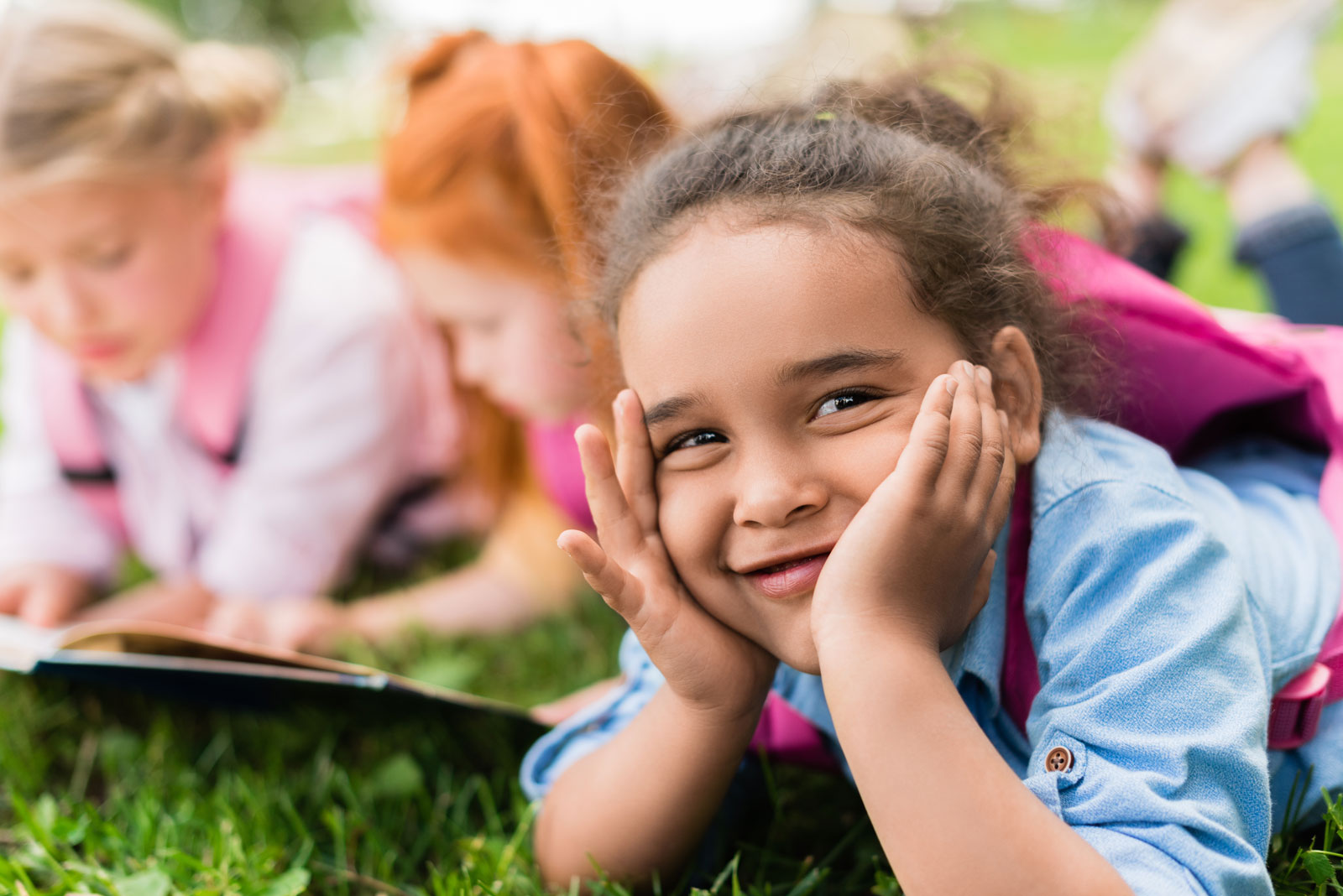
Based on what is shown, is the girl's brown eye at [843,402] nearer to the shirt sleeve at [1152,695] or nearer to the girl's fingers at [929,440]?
the girl's fingers at [929,440]

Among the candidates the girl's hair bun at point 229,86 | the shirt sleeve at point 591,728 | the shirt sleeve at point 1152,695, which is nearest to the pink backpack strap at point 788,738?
the shirt sleeve at point 591,728

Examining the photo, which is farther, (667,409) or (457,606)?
(457,606)

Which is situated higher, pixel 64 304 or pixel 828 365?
pixel 828 365

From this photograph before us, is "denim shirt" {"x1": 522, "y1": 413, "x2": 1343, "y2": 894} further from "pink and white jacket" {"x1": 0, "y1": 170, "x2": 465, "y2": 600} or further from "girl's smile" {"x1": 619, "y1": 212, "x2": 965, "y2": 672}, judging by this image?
"pink and white jacket" {"x1": 0, "y1": 170, "x2": 465, "y2": 600}

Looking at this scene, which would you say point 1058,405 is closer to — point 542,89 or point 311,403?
point 542,89

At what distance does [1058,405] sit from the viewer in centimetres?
119

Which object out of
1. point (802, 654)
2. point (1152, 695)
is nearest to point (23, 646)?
point (802, 654)

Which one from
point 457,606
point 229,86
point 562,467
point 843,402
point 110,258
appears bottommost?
point 457,606

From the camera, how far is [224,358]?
2.28 metres

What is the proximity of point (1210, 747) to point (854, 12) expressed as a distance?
167cm

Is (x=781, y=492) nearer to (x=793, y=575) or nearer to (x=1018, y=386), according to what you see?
(x=793, y=575)

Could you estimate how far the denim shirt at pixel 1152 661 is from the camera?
900mm

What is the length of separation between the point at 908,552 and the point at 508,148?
4.22 ft

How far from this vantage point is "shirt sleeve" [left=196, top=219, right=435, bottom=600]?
2301mm
